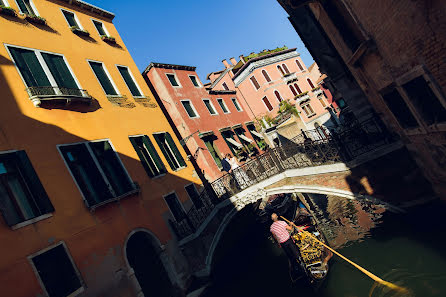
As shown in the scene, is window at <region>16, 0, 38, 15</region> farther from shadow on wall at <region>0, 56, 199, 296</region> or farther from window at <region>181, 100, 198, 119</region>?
window at <region>181, 100, 198, 119</region>

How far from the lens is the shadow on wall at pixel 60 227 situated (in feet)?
19.4

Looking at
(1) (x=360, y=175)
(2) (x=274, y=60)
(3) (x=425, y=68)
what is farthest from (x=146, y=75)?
(2) (x=274, y=60)

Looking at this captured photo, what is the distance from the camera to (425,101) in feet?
15.8

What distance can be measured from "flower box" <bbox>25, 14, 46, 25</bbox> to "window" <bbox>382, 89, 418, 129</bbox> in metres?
11.6

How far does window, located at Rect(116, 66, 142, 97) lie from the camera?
11613 millimetres

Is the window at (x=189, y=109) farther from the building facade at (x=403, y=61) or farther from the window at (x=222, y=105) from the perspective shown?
the building facade at (x=403, y=61)

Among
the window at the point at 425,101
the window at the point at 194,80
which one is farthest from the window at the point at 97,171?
the window at the point at 194,80

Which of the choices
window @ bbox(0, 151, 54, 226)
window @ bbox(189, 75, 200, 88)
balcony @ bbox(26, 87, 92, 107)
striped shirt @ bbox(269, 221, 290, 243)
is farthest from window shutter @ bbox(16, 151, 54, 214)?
window @ bbox(189, 75, 200, 88)

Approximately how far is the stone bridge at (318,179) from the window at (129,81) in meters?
5.51

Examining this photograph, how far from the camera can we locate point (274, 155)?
10.0 meters

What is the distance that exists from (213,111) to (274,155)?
27.2 feet

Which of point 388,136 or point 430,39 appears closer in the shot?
point 430,39

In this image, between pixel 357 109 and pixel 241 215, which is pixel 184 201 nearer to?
pixel 241 215

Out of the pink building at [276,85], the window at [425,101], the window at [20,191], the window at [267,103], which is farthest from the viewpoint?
the pink building at [276,85]
